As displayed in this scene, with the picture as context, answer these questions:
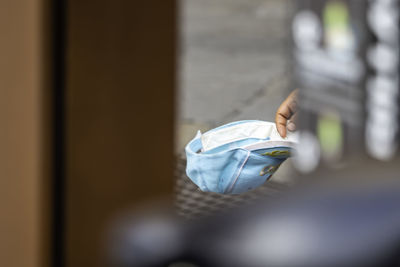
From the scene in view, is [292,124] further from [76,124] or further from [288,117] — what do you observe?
[76,124]

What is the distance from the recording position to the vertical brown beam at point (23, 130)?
46.7 inches

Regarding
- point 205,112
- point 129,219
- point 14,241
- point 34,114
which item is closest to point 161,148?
point 129,219

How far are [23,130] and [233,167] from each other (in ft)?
4.02

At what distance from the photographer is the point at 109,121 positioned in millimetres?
1308

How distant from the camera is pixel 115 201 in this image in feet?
4.42

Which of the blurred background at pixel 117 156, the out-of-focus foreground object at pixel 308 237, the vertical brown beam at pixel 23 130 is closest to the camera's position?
the out-of-focus foreground object at pixel 308 237

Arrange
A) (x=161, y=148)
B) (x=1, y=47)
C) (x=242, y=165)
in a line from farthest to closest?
(x=161, y=148) < (x=1, y=47) < (x=242, y=165)

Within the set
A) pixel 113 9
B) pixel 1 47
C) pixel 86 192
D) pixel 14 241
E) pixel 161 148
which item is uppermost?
pixel 113 9

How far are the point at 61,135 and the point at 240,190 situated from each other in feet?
4.22

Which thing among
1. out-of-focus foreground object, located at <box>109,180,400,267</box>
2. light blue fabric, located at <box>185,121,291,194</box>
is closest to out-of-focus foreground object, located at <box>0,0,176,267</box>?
out-of-focus foreground object, located at <box>109,180,400,267</box>

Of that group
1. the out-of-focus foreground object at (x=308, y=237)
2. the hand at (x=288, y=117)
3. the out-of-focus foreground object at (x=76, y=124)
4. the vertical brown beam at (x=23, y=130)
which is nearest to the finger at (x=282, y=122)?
the hand at (x=288, y=117)

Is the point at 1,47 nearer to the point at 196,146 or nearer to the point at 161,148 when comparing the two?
the point at 161,148

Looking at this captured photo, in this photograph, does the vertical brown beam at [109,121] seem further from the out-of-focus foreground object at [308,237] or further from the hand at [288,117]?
the hand at [288,117]

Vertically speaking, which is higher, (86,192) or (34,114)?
(34,114)
